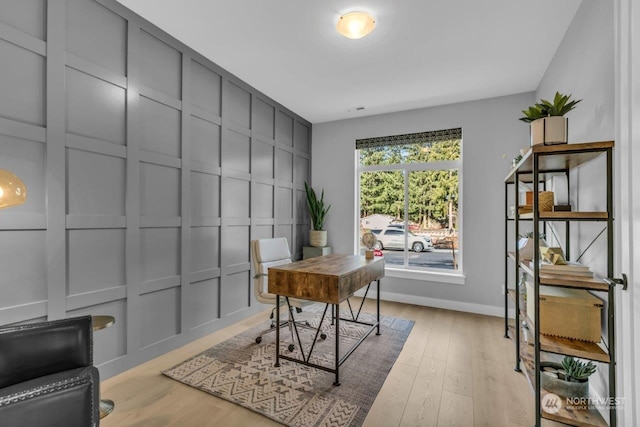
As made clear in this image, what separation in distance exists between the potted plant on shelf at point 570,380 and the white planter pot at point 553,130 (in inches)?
49.5

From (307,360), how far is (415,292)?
229 centimetres

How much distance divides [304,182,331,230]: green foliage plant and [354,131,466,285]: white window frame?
53 cm

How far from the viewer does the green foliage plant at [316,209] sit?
4.66 m

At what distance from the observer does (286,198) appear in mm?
4363

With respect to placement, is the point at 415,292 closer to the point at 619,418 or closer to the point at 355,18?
the point at 619,418

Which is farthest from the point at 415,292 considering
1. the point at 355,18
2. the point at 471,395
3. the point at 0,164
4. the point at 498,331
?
the point at 0,164

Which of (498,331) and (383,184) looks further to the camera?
(383,184)

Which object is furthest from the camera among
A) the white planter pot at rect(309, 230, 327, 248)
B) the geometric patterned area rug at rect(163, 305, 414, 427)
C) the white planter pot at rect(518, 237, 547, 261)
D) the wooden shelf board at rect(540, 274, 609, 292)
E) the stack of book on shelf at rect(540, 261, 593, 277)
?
the white planter pot at rect(309, 230, 327, 248)

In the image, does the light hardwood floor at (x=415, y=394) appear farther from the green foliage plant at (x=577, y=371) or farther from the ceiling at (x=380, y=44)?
the ceiling at (x=380, y=44)

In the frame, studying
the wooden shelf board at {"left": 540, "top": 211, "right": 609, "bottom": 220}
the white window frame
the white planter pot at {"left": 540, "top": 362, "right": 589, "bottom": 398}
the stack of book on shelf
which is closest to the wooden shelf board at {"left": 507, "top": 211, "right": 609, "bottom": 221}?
the wooden shelf board at {"left": 540, "top": 211, "right": 609, "bottom": 220}

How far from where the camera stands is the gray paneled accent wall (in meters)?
1.81

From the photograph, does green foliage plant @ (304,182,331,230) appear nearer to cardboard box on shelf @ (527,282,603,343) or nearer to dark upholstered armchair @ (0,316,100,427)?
cardboard box on shelf @ (527,282,603,343)

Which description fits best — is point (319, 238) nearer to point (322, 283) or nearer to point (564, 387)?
point (322, 283)

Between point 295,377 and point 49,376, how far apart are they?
4.89 ft
